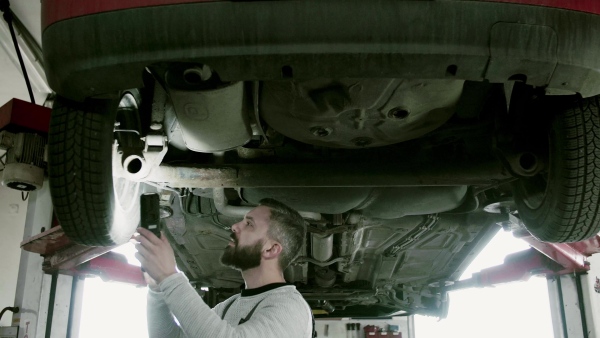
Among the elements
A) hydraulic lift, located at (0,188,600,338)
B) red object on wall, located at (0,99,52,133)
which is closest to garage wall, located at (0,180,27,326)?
hydraulic lift, located at (0,188,600,338)

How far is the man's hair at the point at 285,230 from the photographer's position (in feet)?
5.41

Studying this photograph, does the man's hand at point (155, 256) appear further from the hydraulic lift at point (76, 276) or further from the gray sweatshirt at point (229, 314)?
the hydraulic lift at point (76, 276)

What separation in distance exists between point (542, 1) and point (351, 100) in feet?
1.80

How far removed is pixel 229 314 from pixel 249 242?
235 millimetres

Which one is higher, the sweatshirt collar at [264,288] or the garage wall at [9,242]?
the garage wall at [9,242]

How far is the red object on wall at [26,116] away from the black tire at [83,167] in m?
0.59

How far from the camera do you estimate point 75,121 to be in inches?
62.8

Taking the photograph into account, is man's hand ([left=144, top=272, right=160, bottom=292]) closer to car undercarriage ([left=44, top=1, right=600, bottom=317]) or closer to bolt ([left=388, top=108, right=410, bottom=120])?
car undercarriage ([left=44, top=1, right=600, bottom=317])

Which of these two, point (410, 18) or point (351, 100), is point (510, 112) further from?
point (410, 18)

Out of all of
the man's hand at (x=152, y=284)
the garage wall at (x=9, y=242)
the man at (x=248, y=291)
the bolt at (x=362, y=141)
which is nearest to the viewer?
the man at (x=248, y=291)

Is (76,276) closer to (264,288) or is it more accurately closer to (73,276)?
(73,276)

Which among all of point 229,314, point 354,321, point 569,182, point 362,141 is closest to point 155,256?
point 229,314

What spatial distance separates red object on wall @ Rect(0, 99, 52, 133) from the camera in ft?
7.11

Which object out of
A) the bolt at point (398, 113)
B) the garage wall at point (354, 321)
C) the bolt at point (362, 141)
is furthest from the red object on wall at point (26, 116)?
the garage wall at point (354, 321)
